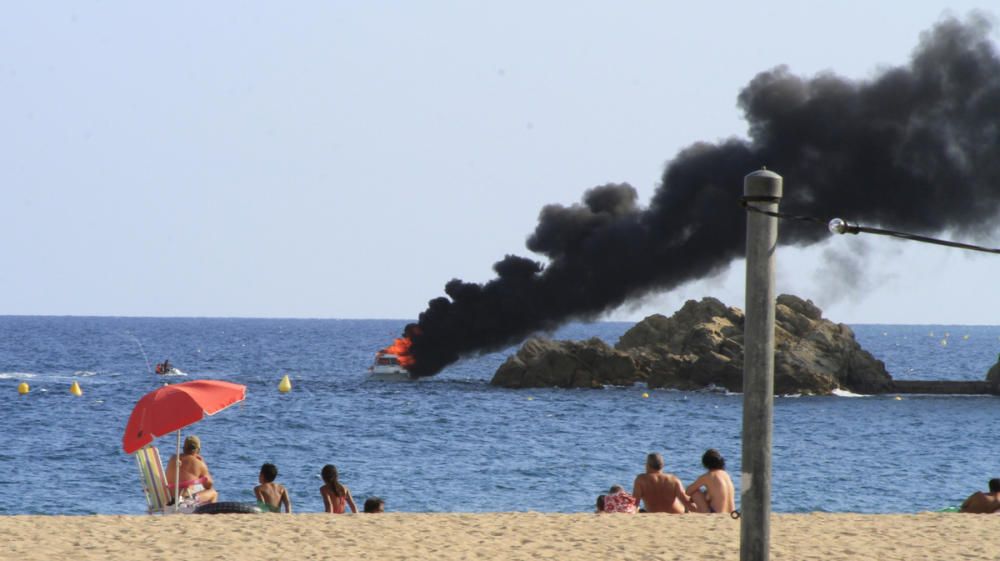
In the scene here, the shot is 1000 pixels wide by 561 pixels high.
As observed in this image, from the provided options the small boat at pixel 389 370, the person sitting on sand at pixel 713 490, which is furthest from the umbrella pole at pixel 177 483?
the small boat at pixel 389 370

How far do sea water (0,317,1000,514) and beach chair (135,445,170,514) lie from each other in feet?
47.7

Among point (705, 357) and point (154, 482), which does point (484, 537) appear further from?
point (705, 357)

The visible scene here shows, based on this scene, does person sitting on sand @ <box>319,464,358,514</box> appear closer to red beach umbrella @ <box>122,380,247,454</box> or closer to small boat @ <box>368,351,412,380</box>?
red beach umbrella @ <box>122,380,247,454</box>

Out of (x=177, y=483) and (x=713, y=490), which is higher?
(x=713, y=490)

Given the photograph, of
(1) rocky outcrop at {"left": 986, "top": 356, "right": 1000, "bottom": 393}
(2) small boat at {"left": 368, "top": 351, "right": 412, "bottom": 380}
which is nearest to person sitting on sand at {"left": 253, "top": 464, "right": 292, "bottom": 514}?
(1) rocky outcrop at {"left": 986, "top": 356, "right": 1000, "bottom": 393}

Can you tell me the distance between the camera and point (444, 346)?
313 ft

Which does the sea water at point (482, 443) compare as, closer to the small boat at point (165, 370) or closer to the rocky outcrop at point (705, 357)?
the small boat at point (165, 370)

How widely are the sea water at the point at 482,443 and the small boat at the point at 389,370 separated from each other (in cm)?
249

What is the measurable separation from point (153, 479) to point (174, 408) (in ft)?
4.03

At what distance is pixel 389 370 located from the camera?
99375mm

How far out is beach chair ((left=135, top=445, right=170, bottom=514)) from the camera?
727 inches

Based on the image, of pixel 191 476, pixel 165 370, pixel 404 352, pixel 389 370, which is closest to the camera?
pixel 191 476

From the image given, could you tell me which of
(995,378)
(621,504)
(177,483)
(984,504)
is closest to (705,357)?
(995,378)

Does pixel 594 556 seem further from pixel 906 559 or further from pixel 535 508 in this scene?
pixel 535 508
